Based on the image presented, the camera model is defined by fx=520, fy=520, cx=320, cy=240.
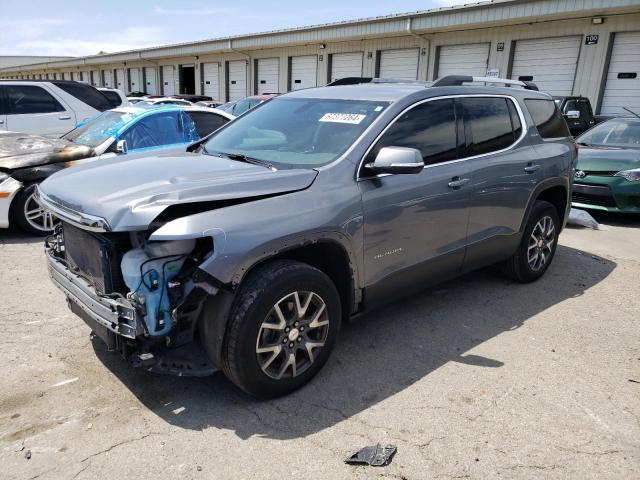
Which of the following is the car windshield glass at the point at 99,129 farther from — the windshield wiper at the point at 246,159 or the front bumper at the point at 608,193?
the front bumper at the point at 608,193

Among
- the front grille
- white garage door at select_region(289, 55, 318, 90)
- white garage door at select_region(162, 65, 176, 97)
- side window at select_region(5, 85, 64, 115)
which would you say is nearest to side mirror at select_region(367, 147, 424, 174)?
the front grille

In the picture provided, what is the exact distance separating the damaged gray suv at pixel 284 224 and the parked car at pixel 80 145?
2.73 metres

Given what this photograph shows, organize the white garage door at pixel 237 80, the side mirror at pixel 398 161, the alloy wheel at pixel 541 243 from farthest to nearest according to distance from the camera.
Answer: the white garage door at pixel 237 80 → the alloy wheel at pixel 541 243 → the side mirror at pixel 398 161

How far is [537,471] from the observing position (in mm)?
2639

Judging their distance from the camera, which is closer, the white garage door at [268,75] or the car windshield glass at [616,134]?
the car windshield glass at [616,134]

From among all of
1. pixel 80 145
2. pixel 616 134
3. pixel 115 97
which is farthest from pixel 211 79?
pixel 616 134

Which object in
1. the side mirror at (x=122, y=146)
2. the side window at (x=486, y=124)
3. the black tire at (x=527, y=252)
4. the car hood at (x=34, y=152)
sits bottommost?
the black tire at (x=527, y=252)

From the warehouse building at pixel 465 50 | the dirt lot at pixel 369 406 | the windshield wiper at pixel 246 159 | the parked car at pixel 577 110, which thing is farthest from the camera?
the warehouse building at pixel 465 50

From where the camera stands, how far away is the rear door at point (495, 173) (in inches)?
168

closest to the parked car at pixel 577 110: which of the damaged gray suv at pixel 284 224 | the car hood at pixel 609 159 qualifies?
the car hood at pixel 609 159

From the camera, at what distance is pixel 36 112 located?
10031mm

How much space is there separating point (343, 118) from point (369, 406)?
1.97 meters

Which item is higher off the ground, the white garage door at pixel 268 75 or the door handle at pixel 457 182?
the white garage door at pixel 268 75

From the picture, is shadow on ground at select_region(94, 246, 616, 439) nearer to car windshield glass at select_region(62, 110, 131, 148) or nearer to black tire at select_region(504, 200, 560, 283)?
black tire at select_region(504, 200, 560, 283)
